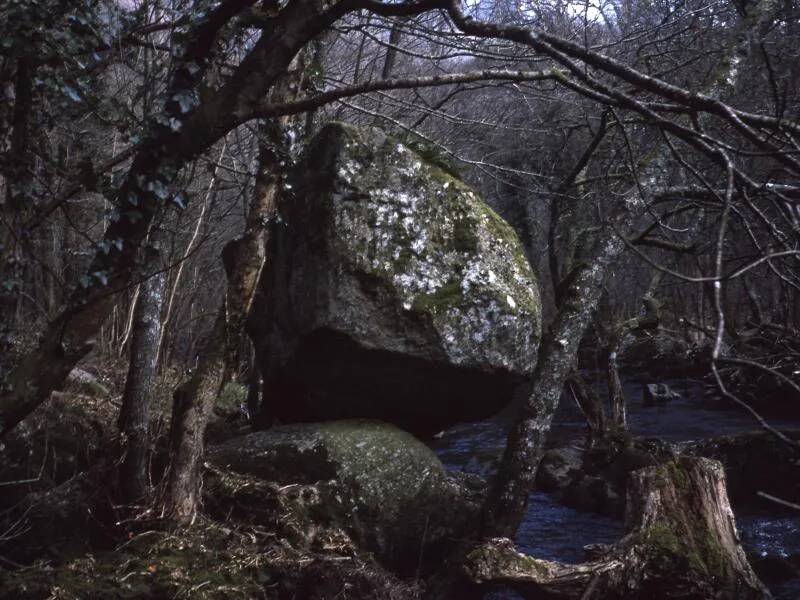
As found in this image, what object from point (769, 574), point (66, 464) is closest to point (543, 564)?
point (769, 574)

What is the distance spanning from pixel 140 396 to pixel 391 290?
1762 mm

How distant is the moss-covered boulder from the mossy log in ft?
2.58

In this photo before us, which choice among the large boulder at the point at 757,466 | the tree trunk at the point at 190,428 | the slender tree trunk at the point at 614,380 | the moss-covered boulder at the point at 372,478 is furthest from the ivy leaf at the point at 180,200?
the slender tree trunk at the point at 614,380

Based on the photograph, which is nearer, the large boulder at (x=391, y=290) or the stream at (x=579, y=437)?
the large boulder at (x=391, y=290)

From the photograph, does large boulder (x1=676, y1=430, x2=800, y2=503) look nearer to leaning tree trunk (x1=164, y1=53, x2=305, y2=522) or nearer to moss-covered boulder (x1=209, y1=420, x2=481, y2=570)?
moss-covered boulder (x1=209, y1=420, x2=481, y2=570)

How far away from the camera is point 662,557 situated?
403 centimetres

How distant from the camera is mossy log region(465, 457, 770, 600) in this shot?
3969 mm

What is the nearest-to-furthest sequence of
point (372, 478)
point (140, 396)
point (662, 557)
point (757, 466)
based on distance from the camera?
point (662, 557), point (140, 396), point (372, 478), point (757, 466)

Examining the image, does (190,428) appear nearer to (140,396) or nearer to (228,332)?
(140,396)

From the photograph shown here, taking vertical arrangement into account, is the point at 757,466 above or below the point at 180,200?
below

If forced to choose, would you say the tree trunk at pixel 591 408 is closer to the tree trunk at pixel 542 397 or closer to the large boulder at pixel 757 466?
Answer: the large boulder at pixel 757 466

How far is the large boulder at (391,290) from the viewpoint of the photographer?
16.8 feet

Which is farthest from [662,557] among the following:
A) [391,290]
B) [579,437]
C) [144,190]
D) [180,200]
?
[579,437]

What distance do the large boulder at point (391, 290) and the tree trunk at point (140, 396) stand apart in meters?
0.99
